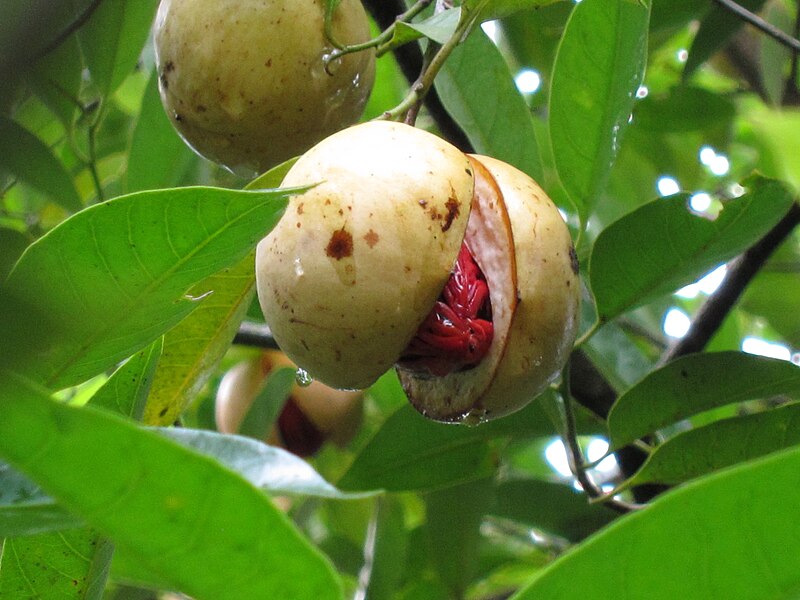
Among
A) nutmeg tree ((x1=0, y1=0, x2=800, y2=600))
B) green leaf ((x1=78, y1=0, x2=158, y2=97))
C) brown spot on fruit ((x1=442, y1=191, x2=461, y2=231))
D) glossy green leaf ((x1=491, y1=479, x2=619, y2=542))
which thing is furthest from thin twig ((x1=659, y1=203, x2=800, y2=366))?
green leaf ((x1=78, y1=0, x2=158, y2=97))

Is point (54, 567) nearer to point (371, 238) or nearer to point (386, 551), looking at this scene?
point (371, 238)

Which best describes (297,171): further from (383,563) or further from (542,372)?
(383,563)

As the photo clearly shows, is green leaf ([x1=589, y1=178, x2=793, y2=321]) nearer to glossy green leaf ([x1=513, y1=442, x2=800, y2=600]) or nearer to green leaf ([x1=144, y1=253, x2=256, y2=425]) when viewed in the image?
green leaf ([x1=144, y1=253, x2=256, y2=425])

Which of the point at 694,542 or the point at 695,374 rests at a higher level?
the point at 694,542

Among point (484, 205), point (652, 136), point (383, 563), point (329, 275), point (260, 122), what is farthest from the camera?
point (652, 136)

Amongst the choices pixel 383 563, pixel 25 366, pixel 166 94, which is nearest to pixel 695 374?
pixel 166 94

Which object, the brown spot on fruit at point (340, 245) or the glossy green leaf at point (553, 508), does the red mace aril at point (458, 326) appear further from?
the glossy green leaf at point (553, 508)
